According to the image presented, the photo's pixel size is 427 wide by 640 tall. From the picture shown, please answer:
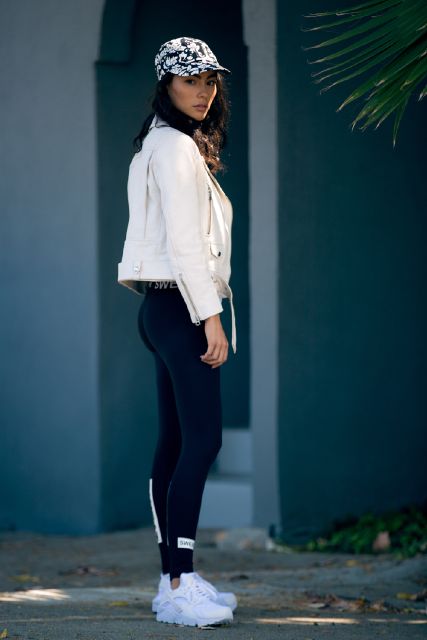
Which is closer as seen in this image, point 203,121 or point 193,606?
point 193,606

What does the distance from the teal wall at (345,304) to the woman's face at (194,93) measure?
6.72 feet

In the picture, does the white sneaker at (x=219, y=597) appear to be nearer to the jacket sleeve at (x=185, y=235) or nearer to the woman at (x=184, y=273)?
the woman at (x=184, y=273)

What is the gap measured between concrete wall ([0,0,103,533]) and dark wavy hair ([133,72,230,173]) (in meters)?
2.37

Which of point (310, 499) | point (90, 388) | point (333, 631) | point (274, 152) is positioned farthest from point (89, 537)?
point (333, 631)

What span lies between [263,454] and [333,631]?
213 centimetres

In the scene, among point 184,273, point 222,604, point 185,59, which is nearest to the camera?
point 184,273

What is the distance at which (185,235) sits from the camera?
12.5 feet

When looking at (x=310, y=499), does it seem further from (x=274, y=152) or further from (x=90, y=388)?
(x=274, y=152)

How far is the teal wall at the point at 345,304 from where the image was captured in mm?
6047

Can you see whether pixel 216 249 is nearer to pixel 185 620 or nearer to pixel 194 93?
pixel 194 93

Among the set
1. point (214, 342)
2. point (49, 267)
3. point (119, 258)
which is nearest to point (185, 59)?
point (214, 342)

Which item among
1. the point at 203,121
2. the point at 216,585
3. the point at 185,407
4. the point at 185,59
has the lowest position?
the point at 216,585

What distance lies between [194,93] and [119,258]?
2.64 m

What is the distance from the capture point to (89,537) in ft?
21.1
